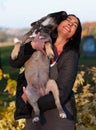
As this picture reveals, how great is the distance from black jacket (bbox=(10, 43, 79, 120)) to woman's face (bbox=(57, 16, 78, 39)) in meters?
0.16

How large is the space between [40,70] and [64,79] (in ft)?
1.19

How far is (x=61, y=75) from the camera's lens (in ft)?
15.7

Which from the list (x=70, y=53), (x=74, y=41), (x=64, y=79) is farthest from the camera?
(x=74, y=41)

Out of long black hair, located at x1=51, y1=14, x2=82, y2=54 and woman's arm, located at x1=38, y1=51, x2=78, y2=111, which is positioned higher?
long black hair, located at x1=51, y1=14, x2=82, y2=54

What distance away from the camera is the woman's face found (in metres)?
4.89

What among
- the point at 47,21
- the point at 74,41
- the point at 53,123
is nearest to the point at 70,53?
the point at 74,41

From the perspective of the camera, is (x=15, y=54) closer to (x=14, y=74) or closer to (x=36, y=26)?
(x=36, y=26)

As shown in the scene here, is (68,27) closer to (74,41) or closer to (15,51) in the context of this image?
(74,41)

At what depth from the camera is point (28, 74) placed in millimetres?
4992

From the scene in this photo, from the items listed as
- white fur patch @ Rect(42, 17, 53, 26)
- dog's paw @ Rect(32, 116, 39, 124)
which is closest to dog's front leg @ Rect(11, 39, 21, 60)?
white fur patch @ Rect(42, 17, 53, 26)

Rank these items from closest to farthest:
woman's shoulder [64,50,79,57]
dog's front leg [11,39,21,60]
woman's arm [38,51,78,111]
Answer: woman's arm [38,51,78,111]
woman's shoulder [64,50,79,57]
dog's front leg [11,39,21,60]

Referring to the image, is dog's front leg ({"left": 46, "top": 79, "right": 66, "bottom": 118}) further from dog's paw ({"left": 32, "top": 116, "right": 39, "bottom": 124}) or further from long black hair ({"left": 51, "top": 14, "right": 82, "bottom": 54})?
long black hair ({"left": 51, "top": 14, "right": 82, "bottom": 54})

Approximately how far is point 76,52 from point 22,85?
613 millimetres

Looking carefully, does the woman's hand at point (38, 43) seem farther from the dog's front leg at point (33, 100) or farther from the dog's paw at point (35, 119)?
the dog's paw at point (35, 119)
